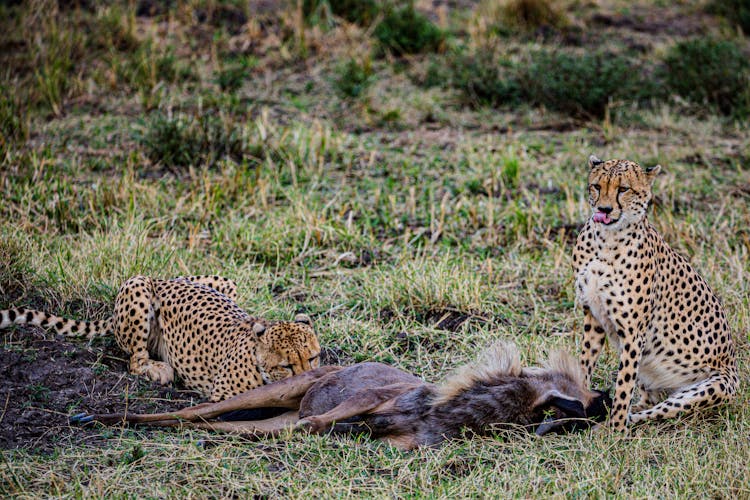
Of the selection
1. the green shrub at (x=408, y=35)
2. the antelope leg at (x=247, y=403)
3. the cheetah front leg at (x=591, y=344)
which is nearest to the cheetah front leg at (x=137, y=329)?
the antelope leg at (x=247, y=403)

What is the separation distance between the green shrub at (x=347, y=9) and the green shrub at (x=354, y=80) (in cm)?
141

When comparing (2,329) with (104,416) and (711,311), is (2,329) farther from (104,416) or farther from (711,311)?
(711,311)

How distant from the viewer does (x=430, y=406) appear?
378 cm

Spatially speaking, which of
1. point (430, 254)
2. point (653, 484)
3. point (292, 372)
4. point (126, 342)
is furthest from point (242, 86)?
point (653, 484)

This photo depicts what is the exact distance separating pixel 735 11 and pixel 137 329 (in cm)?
912

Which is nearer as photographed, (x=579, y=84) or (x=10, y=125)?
(x=10, y=125)

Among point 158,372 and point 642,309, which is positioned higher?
point 642,309

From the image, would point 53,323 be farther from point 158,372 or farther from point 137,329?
point 158,372

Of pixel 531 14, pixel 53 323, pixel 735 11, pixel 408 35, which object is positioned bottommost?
pixel 53 323

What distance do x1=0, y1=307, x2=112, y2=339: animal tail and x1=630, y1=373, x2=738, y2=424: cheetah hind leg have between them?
276 centimetres

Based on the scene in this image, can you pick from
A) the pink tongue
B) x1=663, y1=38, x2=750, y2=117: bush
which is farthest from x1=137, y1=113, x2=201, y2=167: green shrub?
x1=663, y1=38, x2=750, y2=117: bush

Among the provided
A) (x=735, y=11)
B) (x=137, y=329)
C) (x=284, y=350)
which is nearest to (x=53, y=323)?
(x=137, y=329)

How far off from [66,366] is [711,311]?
309 centimetres

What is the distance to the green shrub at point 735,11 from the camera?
10.8 metres
